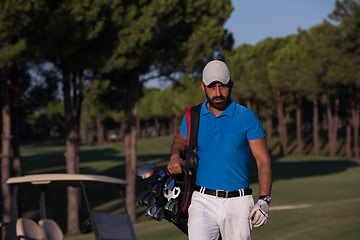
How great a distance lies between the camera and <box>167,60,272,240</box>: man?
4.10 m

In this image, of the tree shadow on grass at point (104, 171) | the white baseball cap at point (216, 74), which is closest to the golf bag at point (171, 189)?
the white baseball cap at point (216, 74)

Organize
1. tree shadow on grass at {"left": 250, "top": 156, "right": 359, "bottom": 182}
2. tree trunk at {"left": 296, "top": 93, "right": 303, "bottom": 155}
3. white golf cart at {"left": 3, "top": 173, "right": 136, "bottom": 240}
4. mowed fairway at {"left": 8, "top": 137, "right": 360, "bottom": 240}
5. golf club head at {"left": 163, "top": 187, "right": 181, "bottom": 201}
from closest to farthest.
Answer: golf club head at {"left": 163, "top": 187, "right": 181, "bottom": 201}, white golf cart at {"left": 3, "top": 173, "right": 136, "bottom": 240}, mowed fairway at {"left": 8, "top": 137, "right": 360, "bottom": 240}, tree shadow on grass at {"left": 250, "top": 156, "right": 359, "bottom": 182}, tree trunk at {"left": 296, "top": 93, "right": 303, "bottom": 155}

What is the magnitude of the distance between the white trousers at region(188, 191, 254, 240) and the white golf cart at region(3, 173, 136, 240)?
52.8 inches

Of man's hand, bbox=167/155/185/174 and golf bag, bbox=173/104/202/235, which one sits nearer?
man's hand, bbox=167/155/185/174

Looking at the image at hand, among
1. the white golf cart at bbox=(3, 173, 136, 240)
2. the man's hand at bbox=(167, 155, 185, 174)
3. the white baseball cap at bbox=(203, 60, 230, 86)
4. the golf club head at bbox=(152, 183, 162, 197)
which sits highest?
the white baseball cap at bbox=(203, 60, 230, 86)

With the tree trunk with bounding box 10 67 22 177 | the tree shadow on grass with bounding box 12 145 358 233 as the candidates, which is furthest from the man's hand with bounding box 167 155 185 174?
the tree trunk with bounding box 10 67 22 177

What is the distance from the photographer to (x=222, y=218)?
4.11 m

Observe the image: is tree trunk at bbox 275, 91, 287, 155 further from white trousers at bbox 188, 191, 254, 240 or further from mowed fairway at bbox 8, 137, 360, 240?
white trousers at bbox 188, 191, 254, 240

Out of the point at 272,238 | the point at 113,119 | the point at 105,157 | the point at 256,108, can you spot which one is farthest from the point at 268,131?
the point at 272,238

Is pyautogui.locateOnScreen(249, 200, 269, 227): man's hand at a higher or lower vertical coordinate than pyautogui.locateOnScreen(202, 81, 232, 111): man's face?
lower

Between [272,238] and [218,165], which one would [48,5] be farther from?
[218,165]

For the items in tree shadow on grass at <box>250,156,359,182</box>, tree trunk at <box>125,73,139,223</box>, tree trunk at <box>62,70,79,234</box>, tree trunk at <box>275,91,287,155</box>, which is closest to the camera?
tree trunk at <box>62,70,79,234</box>

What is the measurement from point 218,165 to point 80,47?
1661 cm

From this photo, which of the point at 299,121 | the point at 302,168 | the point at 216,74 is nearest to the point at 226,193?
the point at 216,74
